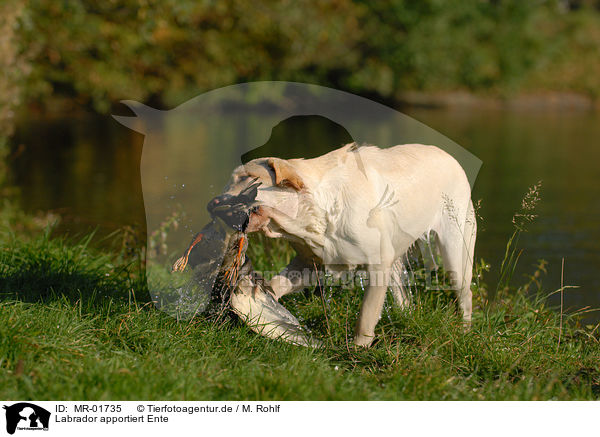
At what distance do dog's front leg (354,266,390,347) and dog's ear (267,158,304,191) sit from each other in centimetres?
73

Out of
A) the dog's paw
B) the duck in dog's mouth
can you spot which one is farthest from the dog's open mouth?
the dog's paw

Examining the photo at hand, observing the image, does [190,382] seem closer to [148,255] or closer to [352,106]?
[148,255]

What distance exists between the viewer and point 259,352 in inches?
169

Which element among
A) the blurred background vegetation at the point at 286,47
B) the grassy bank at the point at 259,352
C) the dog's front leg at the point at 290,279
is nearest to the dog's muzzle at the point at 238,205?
the dog's front leg at the point at 290,279

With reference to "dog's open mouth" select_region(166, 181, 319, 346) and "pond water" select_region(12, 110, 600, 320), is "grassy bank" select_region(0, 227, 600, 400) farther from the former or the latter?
"pond water" select_region(12, 110, 600, 320)

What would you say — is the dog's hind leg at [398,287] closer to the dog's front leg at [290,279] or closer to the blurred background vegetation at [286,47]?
the dog's front leg at [290,279]

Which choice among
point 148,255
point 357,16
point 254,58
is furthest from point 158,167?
point 357,16

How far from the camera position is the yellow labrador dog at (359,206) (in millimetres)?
3945

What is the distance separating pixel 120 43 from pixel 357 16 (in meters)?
14.2

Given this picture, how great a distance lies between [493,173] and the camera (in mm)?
15148

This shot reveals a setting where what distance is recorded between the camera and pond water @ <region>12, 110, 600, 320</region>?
8.63 meters
